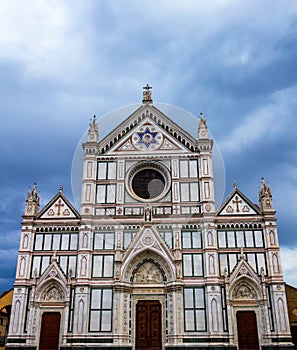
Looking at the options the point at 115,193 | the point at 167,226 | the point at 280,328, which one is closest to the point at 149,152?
the point at 115,193

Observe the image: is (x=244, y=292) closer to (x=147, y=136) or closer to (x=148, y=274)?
(x=148, y=274)

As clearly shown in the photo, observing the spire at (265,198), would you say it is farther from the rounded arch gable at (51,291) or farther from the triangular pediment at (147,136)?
the rounded arch gable at (51,291)

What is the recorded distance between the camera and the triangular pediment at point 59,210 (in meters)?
27.7

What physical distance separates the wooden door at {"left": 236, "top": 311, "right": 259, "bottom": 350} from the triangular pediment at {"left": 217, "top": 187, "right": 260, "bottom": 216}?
6.54m

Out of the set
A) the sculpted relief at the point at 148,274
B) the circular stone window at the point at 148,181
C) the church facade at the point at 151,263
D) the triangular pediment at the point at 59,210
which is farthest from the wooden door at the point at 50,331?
the circular stone window at the point at 148,181

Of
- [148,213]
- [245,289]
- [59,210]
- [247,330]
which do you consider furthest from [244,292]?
[59,210]

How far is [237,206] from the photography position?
27125mm

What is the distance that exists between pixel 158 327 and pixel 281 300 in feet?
26.2

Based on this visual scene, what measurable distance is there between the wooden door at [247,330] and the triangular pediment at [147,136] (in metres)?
12.1

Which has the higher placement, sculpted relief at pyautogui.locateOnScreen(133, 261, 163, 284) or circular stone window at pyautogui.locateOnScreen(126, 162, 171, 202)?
circular stone window at pyautogui.locateOnScreen(126, 162, 171, 202)

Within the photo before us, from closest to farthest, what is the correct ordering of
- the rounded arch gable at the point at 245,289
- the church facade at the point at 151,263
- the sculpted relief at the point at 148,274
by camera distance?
the church facade at the point at 151,263
the rounded arch gable at the point at 245,289
the sculpted relief at the point at 148,274

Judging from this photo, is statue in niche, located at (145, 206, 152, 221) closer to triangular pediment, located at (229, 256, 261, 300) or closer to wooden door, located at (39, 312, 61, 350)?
triangular pediment, located at (229, 256, 261, 300)

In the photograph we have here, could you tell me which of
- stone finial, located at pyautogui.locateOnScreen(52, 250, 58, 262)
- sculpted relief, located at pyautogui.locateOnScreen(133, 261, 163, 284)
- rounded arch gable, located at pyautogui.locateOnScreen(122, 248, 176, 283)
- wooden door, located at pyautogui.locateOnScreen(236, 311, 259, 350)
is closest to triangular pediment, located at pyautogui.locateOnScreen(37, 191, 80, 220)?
stone finial, located at pyautogui.locateOnScreen(52, 250, 58, 262)

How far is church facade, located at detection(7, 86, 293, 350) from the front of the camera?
2431 centimetres
